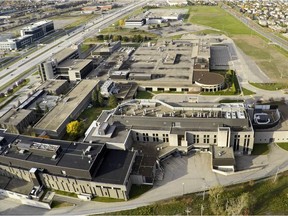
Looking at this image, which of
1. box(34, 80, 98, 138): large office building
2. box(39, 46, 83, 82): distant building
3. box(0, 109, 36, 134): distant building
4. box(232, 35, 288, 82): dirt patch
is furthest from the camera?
box(232, 35, 288, 82): dirt patch

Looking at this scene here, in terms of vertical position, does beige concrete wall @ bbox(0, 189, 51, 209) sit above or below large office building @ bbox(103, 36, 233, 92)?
below

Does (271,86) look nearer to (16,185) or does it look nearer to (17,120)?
(17,120)

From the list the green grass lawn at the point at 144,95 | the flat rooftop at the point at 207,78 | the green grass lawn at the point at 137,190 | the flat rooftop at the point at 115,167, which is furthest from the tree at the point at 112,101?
the green grass lawn at the point at 137,190

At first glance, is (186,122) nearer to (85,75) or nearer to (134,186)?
(134,186)

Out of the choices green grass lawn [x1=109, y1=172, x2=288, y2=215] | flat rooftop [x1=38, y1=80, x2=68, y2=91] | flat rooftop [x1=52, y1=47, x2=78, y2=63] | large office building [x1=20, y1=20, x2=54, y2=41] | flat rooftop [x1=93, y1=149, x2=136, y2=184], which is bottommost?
green grass lawn [x1=109, y1=172, x2=288, y2=215]

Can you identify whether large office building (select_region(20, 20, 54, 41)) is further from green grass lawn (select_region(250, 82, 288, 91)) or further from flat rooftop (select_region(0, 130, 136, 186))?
green grass lawn (select_region(250, 82, 288, 91))

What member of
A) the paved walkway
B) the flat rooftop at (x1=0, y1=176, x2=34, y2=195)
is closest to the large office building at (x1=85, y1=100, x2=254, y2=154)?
the paved walkway
